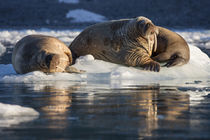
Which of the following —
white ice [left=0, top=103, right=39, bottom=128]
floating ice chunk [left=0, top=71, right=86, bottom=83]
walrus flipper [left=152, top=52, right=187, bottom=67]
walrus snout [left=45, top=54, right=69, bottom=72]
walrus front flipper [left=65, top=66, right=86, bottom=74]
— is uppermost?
walrus flipper [left=152, top=52, right=187, bottom=67]

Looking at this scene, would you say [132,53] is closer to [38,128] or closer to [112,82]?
[112,82]

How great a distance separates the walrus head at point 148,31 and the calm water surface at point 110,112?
8.55ft

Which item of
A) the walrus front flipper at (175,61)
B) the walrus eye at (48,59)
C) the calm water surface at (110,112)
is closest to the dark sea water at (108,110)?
the calm water surface at (110,112)

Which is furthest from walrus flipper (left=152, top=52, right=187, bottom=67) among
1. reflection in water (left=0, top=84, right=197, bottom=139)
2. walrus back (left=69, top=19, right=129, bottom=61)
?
reflection in water (left=0, top=84, right=197, bottom=139)

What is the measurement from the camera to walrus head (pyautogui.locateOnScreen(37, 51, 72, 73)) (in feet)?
29.8

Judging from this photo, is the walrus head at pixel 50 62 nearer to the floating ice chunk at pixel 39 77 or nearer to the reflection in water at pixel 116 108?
the floating ice chunk at pixel 39 77

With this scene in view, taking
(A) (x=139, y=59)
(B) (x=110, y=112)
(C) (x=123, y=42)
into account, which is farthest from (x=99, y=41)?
(B) (x=110, y=112)

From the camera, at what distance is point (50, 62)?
9.05 meters

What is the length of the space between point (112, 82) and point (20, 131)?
13.8 ft

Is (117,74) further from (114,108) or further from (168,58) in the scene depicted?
(114,108)

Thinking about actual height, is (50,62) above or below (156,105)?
above

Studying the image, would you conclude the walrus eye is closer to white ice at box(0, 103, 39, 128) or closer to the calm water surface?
the calm water surface

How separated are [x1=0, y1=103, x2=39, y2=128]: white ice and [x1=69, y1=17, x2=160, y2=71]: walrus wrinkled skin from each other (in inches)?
197

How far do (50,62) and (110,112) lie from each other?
13.5 feet
